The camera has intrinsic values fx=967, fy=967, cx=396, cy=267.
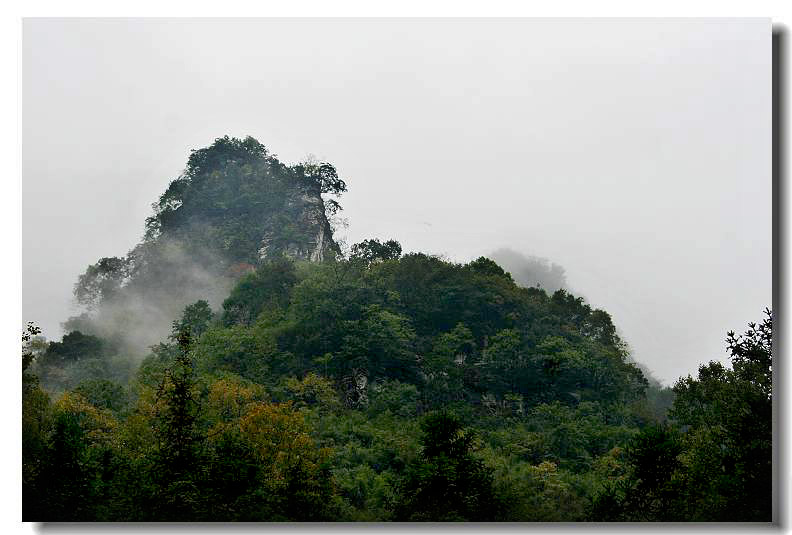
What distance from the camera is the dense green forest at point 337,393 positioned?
12.6m

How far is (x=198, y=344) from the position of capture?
1956 cm

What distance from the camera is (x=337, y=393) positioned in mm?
18609

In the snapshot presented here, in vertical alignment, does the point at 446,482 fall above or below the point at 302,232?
below

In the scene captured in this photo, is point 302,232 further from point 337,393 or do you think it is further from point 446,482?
point 446,482

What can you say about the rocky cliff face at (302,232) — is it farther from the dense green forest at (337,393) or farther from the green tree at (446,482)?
the green tree at (446,482)

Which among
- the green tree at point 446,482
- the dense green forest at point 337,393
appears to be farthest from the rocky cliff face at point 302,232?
the green tree at point 446,482

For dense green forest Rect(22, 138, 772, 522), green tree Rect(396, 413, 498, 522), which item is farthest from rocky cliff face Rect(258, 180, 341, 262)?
green tree Rect(396, 413, 498, 522)

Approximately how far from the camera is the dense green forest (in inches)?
494

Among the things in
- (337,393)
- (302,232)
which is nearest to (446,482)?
(337,393)

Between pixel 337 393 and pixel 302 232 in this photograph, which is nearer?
pixel 337 393

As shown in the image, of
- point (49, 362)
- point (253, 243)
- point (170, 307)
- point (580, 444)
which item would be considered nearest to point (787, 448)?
point (580, 444)

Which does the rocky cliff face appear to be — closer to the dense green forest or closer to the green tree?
the dense green forest

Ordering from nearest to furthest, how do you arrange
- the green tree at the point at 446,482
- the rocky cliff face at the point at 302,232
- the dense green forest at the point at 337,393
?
the green tree at the point at 446,482, the dense green forest at the point at 337,393, the rocky cliff face at the point at 302,232

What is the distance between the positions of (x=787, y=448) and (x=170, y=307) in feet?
49.4
